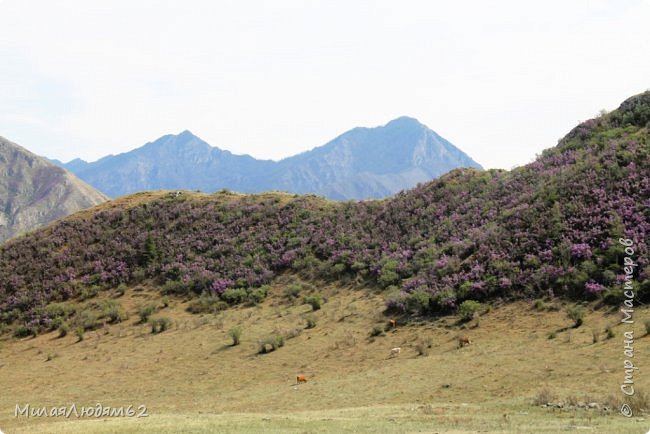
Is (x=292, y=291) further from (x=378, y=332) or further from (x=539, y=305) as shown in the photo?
(x=539, y=305)

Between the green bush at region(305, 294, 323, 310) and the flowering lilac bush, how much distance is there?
4.19m

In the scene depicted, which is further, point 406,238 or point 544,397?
point 406,238

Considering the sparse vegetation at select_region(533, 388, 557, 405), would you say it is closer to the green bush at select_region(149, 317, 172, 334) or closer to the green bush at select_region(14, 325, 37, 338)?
the green bush at select_region(149, 317, 172, 334)

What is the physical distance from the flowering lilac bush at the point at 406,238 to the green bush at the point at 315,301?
419cm

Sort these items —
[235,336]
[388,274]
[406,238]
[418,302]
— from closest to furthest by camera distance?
[235,336] → [418,302] → [388,274] → [406,238]

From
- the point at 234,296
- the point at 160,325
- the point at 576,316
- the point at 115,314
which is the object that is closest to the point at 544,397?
the point at 576,316

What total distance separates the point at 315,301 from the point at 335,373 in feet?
34.8

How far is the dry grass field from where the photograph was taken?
1366 centimetres

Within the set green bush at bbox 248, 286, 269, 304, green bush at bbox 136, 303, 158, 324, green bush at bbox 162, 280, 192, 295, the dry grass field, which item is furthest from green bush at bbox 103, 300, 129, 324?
green bush at bbox 248, 286, 269, 304

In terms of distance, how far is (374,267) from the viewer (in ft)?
116

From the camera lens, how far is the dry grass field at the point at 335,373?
13.7 metres

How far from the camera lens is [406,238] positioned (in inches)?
1506

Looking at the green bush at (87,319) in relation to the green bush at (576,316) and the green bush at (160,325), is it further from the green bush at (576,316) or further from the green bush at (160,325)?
the green bush at (576,316)

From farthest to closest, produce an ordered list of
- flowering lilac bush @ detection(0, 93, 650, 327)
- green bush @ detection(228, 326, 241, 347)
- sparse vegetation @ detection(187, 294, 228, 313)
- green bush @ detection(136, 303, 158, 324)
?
sparse vegetation @ detection(187, 294, 228, 313) → green bush @ detection(136, 303, 158, 324) → flowering lilac bush @ detection(0, 93, 650, 327) → green bush @ detection(228, 326, 241, 347)
